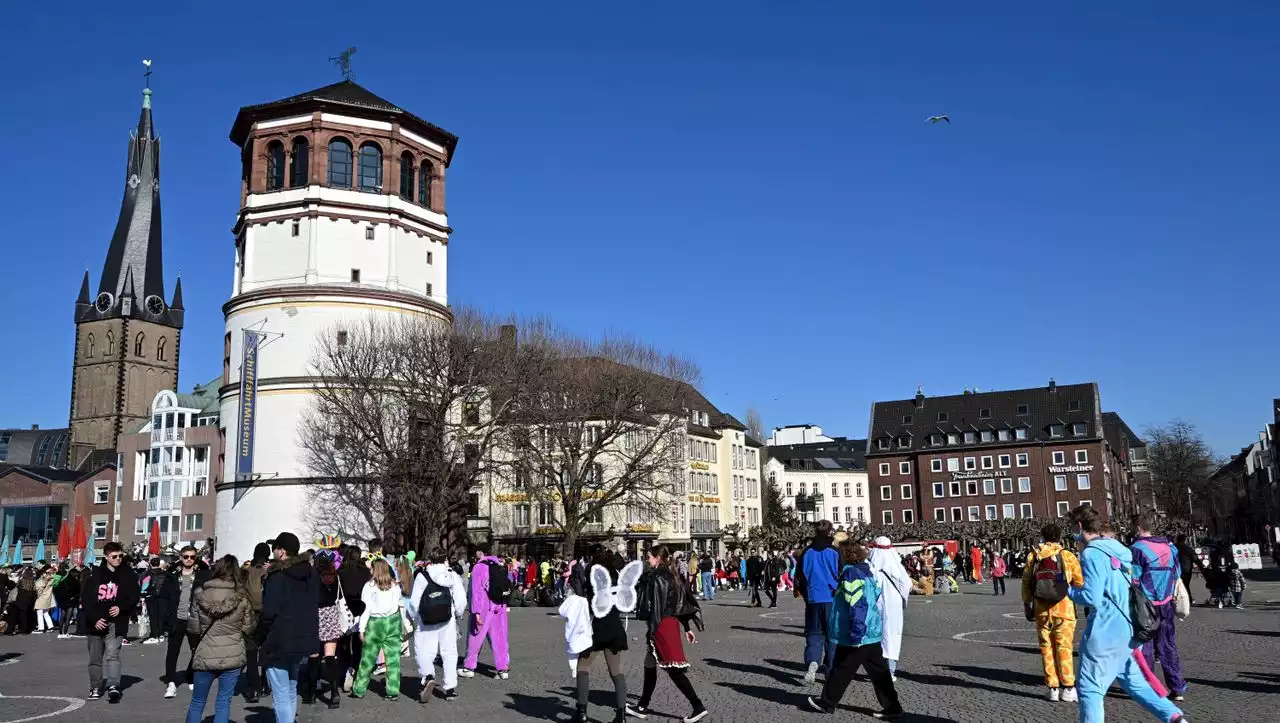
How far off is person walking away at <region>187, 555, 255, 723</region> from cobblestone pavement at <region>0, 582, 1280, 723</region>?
239 cm

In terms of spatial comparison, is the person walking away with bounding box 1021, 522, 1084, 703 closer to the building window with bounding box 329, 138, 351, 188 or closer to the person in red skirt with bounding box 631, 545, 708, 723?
the person in red skirt with bounding box 631, 545, 708, 723

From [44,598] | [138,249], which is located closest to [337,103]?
[44,598]

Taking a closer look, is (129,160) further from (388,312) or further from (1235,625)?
(1235,625)

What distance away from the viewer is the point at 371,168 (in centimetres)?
4969

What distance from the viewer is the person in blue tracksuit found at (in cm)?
830

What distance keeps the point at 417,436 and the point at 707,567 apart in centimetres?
1241

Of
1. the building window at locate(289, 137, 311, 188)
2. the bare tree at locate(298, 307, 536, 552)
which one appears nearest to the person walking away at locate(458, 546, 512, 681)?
the bare tree at locate(298, 307, 536, 552)

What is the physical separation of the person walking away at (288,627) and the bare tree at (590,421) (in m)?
34.1

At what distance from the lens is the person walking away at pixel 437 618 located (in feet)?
44.3

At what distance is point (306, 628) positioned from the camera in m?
10.5

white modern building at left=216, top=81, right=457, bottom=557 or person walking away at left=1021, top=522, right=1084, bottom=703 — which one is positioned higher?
white modern building at left=216, top=81, right=457, bottom=557

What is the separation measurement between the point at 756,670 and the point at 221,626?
835 cm

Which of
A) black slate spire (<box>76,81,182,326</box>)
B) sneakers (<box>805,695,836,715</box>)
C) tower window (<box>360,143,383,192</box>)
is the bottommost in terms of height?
sneakers (<box>805,695,836,715</box>)

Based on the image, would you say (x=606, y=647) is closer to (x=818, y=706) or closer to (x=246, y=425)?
(x=818, y=706)
